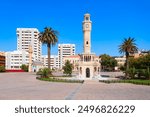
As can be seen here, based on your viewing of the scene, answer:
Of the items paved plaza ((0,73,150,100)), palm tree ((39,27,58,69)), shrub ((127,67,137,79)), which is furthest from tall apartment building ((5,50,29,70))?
paved plaza ((0,73,150,100))

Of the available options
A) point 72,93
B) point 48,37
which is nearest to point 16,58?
point 48,37

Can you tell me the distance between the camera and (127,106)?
46.2 feet

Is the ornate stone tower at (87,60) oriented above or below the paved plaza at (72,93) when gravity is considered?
above

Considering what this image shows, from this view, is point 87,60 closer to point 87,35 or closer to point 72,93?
point 87,35

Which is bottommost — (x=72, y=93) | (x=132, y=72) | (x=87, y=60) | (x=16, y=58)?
(x=72, y=93)

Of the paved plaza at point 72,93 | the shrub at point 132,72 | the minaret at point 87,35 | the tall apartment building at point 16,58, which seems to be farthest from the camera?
the tall apartment building at point 16,58

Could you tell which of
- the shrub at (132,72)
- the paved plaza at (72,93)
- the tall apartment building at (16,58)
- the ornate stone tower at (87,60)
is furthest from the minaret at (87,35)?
the tall apartment building at (16,58)

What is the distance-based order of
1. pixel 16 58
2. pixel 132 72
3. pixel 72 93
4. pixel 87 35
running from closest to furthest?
pixel 72 93 → pixel 132 72 → pixel 87 35 → pixel 16 58

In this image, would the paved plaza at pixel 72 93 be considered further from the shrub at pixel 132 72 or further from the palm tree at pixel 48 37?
the palm tree at pixel 48 37

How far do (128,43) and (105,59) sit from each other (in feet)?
263

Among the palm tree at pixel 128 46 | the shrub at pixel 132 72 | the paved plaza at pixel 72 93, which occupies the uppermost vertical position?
the palm tree at pixel 128 46

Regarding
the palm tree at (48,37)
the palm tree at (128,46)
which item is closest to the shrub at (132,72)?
the palm tree at (128,46)

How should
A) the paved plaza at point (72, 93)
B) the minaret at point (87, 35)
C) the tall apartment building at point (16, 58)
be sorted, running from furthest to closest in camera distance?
the tall apartment building at point (16, 58) → the minaret at point (87, 35) → the paved plaza at point (72, 93)

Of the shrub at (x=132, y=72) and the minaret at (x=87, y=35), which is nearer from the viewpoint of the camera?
the shrub at (x=132, y=72)
